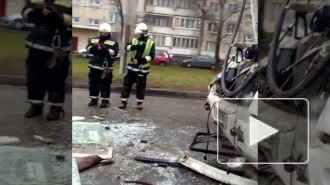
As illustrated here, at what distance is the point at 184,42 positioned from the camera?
7.63 feet

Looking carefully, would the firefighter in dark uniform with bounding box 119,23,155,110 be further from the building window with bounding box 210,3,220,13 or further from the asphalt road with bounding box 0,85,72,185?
the asphalt road with bounding box 0,85,72,185

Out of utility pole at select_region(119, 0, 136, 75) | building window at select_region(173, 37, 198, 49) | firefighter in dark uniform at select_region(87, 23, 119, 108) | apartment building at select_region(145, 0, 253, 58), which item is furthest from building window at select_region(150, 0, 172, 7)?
firefighter in dark uniform at select_region(87, 23, 119, 108)

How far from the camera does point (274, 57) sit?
2.50 feet

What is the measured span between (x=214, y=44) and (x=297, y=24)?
176 centimetres

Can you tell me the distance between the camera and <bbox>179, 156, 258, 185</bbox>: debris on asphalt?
2.06 m

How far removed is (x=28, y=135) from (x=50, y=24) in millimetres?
198

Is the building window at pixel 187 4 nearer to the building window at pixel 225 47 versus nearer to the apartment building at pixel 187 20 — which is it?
the apartment building at pixel 187 20

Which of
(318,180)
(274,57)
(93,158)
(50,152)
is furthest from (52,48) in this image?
(93,158)

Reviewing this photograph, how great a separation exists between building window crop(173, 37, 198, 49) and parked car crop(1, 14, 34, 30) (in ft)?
5.37

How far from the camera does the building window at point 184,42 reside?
227cm

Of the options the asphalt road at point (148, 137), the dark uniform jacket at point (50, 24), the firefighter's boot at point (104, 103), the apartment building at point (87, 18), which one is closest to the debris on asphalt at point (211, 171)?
the asphalt road at point (148, 137)

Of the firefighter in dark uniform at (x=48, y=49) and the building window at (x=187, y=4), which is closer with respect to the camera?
the firefighter in dark uniform at (x=48, y=49)
